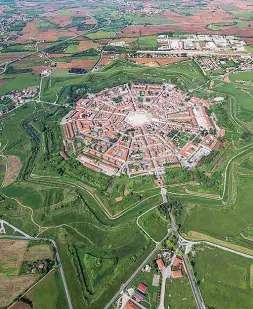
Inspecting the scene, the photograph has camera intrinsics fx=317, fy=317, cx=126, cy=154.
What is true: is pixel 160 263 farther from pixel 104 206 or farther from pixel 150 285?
pixel 104 206

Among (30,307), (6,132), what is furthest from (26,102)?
(30,307)

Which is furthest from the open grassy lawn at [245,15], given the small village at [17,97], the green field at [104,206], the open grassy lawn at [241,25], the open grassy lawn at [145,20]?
the small village at [17,97]

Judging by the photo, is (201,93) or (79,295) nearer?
(79,295)

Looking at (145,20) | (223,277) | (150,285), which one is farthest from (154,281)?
(145,20)

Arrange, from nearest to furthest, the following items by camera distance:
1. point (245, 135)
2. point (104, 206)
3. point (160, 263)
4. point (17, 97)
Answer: point (160, 263) < point (104, 206) < point (245, 135) < point (17, 97)

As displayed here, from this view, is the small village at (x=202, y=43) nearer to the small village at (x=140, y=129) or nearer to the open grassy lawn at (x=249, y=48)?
the open grassy lawn at (x=249, y=48)

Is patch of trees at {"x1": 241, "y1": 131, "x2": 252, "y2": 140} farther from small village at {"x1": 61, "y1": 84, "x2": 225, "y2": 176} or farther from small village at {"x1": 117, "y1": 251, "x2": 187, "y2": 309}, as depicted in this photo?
small village at {"x1": 117, "y1": 251, "x2": 187, "y2": 309}

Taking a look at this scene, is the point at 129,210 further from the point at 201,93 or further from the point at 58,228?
the point at 201,93
